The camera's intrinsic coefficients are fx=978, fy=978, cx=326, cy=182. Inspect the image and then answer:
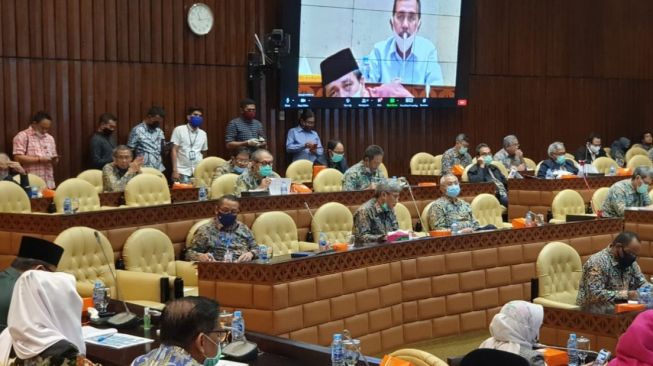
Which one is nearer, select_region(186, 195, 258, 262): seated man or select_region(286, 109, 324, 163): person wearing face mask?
select_region(186, 195, 258, 262): seated man

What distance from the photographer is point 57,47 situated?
443 inches

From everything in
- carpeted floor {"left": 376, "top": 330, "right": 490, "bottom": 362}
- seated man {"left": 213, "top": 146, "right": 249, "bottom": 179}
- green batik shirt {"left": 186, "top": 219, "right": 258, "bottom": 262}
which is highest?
seated man {"left": 213, "top": 146, "right": 249, "bottom": 179}

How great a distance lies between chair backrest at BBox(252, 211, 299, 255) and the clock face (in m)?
4.79

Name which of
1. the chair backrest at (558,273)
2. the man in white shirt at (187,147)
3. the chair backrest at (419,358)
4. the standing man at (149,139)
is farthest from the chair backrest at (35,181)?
the chair backrest at (419,358)

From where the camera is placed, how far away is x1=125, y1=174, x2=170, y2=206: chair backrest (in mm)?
9305

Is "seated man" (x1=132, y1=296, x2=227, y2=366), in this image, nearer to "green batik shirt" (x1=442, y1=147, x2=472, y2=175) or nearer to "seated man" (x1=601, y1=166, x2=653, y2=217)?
"seated man" (x1=601, y1=166, x2=653, y2=217)

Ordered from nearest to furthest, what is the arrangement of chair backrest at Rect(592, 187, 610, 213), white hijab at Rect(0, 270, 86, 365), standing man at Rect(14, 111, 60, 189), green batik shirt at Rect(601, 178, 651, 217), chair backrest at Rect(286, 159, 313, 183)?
1. white hijab at Rect(0, 270, 86, 365)
2. green batik shirt at Rect(601, 178, 651, 217)
3. standing man at Rect(14, 111, 60, 189)
4. chair backrest at Rect(592, 187, 610, 213)
5. chair backrest at Rect(286, 159, 313, 183)

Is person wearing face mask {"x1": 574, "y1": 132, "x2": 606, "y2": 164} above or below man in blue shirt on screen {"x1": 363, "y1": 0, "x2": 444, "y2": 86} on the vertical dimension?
below

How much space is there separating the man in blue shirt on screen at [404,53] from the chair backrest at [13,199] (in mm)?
6521

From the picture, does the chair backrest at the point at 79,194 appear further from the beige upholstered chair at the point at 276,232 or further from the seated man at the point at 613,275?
the seated man at the point at 613,275

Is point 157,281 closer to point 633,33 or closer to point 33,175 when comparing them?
point 33,175

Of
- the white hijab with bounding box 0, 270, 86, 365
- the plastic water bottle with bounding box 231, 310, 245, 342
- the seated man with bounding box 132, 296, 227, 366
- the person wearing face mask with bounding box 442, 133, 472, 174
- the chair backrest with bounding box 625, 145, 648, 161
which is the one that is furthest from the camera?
the chair backrest with bounding box 625, 145, 648, 161

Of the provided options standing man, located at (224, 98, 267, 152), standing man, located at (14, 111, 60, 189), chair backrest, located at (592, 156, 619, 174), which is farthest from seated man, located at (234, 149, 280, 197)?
chair backrest, located at (592, 156, 619, 174)

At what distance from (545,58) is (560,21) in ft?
2.57
